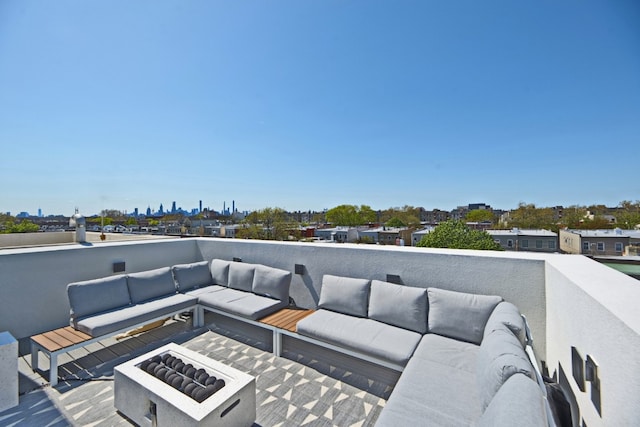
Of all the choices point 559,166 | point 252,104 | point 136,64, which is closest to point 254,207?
point 252,104

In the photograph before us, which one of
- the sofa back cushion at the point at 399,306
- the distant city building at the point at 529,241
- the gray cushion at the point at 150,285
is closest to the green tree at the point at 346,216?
the distant city building at the point at 529,241

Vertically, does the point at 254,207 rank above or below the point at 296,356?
above

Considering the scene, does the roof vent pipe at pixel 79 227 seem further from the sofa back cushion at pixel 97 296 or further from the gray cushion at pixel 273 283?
the gray cushion at pixel 273 283

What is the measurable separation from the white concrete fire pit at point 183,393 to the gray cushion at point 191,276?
6.51 ft

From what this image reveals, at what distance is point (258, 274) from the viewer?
4.04 metres

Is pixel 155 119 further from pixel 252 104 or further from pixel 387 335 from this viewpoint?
pixel 387 335

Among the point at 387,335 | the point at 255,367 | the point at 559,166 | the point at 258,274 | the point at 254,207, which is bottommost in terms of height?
the point at 255,367

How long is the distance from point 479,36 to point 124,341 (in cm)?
978

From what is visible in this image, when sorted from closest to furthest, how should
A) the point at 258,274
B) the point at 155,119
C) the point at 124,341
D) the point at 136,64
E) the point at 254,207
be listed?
1. the point at 124,341
2. the point at 258,274
3. the point at 136,64
4. the point at 155,119
5. the point at 254,207

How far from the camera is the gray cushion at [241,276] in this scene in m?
4.12

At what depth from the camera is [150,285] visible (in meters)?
3.86

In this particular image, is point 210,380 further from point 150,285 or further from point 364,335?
point 150,285

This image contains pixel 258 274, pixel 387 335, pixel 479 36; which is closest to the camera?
pixel 387 335

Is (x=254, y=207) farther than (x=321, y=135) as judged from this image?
Yes
